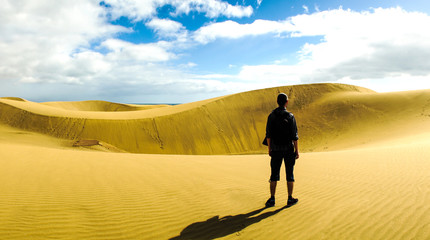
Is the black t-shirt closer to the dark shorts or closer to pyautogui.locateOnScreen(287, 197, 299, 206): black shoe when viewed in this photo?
the dark shorts

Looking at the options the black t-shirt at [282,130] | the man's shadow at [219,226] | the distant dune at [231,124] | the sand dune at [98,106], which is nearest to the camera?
the man's shadow at [219,226]

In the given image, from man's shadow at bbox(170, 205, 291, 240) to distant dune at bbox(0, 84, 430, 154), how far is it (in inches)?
668

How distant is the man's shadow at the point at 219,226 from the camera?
3119 mm

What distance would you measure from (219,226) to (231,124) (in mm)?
25738

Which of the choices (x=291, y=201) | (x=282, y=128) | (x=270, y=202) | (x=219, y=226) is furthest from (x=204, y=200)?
(x=282, y=128)

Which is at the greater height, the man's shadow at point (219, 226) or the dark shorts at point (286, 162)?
the dark shorts at point (286, 162)

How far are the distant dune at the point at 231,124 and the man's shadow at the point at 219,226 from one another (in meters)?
17.0

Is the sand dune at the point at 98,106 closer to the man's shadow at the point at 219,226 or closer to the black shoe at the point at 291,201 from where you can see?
the black shoe at the point at 291,201

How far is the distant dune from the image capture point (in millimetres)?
21188

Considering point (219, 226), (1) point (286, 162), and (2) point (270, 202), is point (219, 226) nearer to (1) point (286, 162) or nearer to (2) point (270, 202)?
(2) point (270, 202)

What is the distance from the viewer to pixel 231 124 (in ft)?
95.1

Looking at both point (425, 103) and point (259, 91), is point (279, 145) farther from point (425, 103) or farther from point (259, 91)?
point (259, 91)

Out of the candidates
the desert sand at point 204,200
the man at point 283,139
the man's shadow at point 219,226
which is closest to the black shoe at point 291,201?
the man at point 283,139

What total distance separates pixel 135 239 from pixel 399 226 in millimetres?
3401
